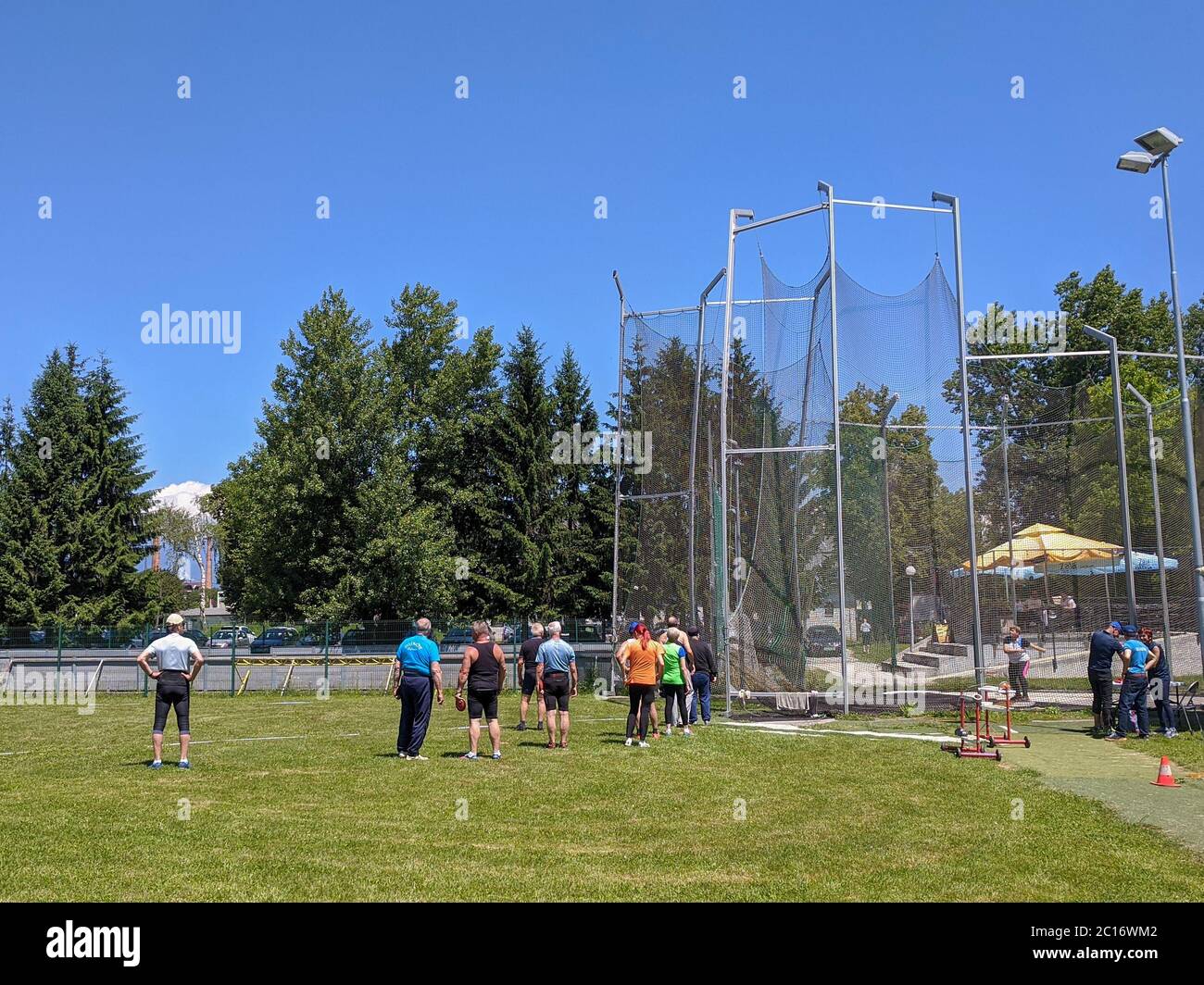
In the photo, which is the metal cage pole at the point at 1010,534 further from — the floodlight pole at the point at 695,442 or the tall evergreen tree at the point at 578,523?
the tall evergreen tree at the point at 578,523

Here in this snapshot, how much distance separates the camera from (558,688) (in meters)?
16.0

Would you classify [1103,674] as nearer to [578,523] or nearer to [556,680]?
[556,680]

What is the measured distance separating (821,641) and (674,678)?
4.26 metres

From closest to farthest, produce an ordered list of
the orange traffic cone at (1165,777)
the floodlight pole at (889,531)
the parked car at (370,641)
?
1. the orange traffic cone at (1165,777)
2. the floodlight pole at (889,531)
3. the parked car at (370,641)

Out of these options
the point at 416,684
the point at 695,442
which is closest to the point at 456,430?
the point at 695,442

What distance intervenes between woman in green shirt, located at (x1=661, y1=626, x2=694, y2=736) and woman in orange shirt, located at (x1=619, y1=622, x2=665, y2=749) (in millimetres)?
472

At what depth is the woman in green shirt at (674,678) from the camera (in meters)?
17.0

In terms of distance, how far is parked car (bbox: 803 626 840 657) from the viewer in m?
20.0

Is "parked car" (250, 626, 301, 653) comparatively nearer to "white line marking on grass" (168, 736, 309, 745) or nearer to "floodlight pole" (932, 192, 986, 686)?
"white line marking on grass" (168, 736, 309, 745)

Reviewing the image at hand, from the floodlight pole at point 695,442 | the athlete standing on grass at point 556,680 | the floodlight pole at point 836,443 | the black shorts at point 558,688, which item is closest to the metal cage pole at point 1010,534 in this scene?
the floodlight pole at point 836,443

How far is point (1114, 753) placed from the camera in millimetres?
15414

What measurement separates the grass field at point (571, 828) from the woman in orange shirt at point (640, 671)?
1.98ft
